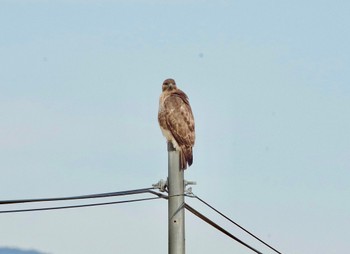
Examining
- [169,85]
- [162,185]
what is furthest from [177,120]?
[162,185]

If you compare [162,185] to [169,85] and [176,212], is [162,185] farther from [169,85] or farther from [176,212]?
[169,85]

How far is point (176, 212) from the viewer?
11055 millimetres

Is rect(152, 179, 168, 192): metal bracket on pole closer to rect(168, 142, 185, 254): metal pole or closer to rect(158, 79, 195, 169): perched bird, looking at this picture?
rect(168, 142, 185, 254): metal pole

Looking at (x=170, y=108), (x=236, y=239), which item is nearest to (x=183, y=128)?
(x=170, y=108)

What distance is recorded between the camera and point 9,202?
11164mm

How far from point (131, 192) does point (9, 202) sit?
175cm

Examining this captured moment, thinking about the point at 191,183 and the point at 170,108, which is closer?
the point at 191,183

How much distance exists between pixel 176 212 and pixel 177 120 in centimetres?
507

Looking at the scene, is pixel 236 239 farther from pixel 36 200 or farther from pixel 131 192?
pixel 36 200

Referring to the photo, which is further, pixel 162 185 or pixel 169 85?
pixel 169 85

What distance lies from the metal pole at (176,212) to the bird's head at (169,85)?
7.72 m

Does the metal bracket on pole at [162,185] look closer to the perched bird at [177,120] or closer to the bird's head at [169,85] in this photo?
the perched bird at [177,120]

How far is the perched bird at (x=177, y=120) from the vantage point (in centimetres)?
1457

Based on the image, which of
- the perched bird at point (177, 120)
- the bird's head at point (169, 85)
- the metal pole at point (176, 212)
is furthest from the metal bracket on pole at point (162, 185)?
the bird's head at point (169, 85)
